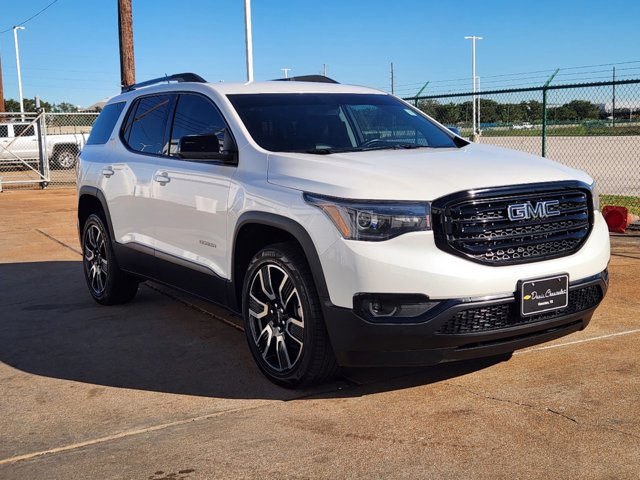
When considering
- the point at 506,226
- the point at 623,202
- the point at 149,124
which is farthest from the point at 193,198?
the point at 623,202

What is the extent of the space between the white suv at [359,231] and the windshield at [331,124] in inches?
0.6

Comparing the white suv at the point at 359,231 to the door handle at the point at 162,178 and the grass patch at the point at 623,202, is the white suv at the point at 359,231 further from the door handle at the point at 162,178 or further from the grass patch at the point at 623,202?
the grass patch at the point at 623,202

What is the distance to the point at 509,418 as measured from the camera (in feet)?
13.3

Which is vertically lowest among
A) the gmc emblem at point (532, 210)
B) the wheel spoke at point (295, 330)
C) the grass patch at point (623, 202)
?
the grass patch at point (623, 202)

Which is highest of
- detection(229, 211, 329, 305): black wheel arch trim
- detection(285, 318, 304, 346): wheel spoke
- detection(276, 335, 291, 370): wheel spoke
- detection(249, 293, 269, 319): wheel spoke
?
detection(229, 211, 329, 305): black wheel arch trim

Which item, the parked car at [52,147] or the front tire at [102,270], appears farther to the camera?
the parked car at [52,147]

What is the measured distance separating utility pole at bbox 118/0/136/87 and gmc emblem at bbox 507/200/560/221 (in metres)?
15.9

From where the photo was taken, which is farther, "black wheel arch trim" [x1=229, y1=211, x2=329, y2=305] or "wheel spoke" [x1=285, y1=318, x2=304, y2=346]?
"wheel spoke" [x1=285, y1=318, x2=304, y2=346]

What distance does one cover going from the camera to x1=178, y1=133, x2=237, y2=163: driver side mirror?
5035 millimetres

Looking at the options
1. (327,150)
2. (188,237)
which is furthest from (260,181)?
(188,237)

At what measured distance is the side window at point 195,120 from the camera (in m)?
5.37

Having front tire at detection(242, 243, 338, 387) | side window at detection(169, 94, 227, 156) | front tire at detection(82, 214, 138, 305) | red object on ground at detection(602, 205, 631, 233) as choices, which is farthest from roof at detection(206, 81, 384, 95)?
red object on ground at detection(602, 205, 631, 233)

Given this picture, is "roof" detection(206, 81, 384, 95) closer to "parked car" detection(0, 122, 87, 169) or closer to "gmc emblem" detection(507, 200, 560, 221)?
"gmc emblem" detection(507, 200, 560, 221)

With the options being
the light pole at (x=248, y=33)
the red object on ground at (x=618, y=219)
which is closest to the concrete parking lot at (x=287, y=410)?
the red object on ground at (x=618, y=219)
